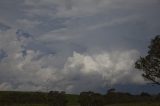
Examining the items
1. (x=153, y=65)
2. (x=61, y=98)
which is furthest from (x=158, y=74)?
(x=61, y=98)

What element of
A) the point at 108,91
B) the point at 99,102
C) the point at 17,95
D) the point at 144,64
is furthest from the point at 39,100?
the point at 144,64

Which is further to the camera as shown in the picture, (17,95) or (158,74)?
(17,95)

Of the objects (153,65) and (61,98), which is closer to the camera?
(153,65)

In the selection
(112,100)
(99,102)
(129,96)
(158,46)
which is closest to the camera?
(158,46)

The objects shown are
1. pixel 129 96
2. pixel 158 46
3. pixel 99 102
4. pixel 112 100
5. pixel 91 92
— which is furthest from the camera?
pixel 129 96

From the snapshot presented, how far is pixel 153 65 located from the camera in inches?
2514

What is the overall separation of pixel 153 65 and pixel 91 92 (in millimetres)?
66392

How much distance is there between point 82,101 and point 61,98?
7.33 metres

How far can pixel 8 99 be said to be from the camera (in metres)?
186

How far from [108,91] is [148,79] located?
118514mm

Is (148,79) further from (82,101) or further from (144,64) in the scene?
(82,101)

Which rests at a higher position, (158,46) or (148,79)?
(158,46)

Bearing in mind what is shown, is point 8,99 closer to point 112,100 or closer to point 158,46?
point 112,100

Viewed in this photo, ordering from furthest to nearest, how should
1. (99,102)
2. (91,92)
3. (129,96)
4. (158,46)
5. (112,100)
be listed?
(129,96), (112,100), (91,92), (99,102), (158,46)
